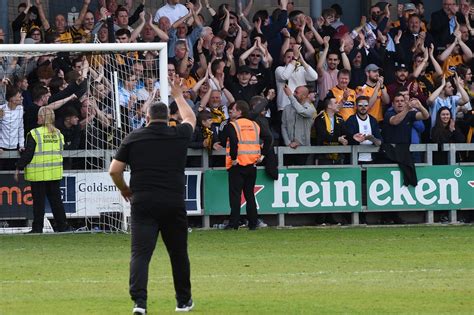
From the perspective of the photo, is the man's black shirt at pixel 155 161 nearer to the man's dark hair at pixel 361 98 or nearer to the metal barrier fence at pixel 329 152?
the metal barrier fence at pixel 329 152

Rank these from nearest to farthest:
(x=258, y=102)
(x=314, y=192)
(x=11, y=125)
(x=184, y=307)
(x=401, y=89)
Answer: (x=184, y=307)
(x=11, y=125)
(x=258, y=102)
(x=314, y=192)
(x=401, y=89)

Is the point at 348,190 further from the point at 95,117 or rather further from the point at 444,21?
the point at 444,21

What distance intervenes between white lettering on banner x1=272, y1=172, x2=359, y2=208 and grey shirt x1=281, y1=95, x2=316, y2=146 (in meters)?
0.67

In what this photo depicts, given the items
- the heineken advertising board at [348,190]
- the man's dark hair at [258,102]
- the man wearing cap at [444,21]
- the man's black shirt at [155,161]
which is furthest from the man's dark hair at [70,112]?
the man's black shirt at [155,161]

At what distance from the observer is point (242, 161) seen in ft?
69.6

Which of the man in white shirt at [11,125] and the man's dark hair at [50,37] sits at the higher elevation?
the man's dark hair at [50,37]

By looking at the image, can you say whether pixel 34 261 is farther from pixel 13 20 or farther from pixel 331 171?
pixel 13 20

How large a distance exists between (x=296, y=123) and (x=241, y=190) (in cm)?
187

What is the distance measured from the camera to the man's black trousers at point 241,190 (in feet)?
69.5

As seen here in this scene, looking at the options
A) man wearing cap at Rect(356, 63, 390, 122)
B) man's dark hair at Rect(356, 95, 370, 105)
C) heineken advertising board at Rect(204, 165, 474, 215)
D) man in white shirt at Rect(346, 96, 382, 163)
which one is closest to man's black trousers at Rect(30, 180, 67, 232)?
heineken advertising board at Rect(204, 165, 474, 215)

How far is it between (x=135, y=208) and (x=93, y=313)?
106 cm

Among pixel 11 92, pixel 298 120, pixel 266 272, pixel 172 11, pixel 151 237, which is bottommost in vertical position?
pixel 266 272

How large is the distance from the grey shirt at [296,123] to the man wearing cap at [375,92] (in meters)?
1.30

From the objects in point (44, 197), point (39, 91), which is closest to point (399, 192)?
point (44, 197)
